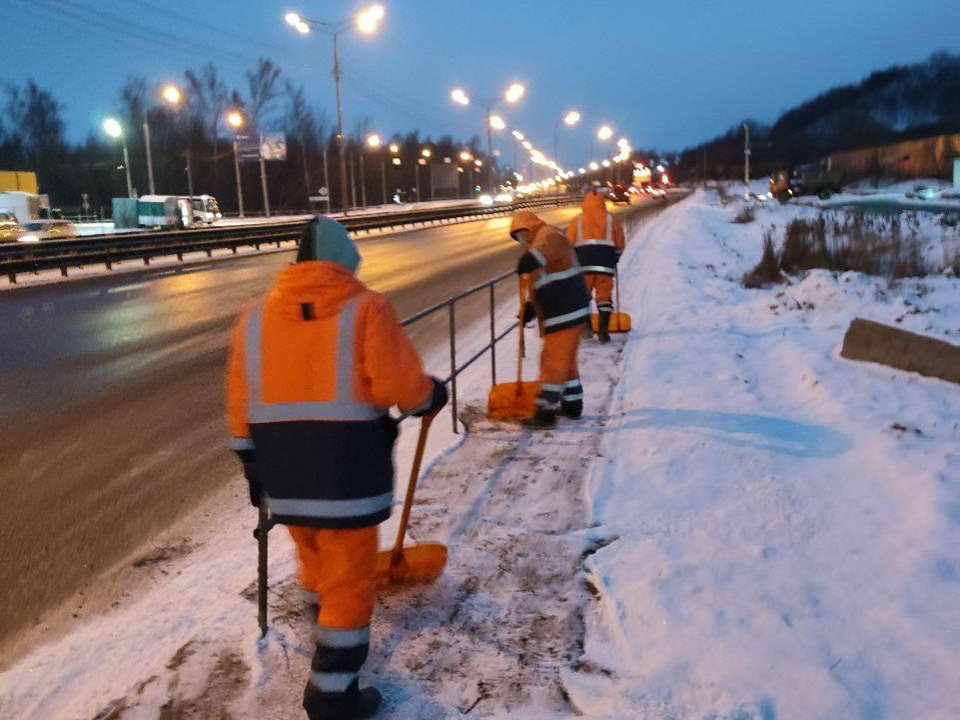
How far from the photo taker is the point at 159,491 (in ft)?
19.9

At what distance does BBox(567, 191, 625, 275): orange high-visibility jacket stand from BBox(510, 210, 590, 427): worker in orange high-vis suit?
3.44 metres

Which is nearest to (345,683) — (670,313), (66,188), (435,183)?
(670,313)

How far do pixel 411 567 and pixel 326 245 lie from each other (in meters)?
1.80

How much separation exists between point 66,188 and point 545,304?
94.3 meters

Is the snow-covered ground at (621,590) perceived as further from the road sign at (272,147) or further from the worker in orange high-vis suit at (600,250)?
the road sign at (272,147)

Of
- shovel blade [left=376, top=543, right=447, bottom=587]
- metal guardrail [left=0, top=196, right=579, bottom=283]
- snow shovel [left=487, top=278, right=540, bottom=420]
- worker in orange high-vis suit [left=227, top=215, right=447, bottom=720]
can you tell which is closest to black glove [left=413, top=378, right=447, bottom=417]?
worker in orange high-vis suit [left=227, top=215, right=447, bottom=720]

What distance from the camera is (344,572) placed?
119 inches

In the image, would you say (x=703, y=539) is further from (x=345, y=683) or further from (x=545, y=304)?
(x=545, y=304)

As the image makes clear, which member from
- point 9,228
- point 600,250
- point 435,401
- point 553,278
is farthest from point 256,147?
point 435,401

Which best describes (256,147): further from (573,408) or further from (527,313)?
(573,408)

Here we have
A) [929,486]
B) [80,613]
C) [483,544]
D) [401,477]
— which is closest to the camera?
[80,613]

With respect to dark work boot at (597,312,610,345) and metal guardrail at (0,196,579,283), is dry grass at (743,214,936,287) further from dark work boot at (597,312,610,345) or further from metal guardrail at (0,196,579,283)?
metal guardrail at (0,196,579,283)

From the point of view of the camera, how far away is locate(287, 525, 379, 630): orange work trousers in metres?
3.02

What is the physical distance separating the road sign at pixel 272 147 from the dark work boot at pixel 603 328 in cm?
5219
